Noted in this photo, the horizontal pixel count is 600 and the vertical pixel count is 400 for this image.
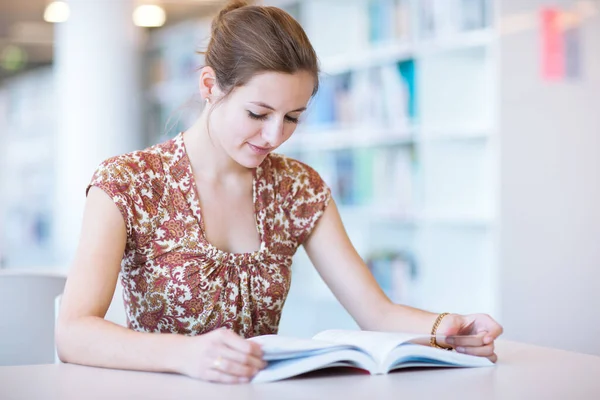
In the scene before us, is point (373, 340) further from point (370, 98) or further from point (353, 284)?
point (370, 98)

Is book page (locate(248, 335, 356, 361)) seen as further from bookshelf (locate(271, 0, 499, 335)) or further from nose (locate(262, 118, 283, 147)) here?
bookshelf (locate(271, 0, 499, 335))

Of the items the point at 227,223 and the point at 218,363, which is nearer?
the point at 218,363

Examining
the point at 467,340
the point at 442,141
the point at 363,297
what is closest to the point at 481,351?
the point at 467,340

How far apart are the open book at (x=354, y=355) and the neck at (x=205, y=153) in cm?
54

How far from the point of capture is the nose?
156 cm

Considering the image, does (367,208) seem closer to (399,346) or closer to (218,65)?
(218,65)

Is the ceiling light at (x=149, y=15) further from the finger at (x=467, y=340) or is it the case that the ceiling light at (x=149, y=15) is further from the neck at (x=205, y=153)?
the finger at (x=467, y=340)

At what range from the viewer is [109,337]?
1.26 metres

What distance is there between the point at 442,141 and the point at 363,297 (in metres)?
2.23

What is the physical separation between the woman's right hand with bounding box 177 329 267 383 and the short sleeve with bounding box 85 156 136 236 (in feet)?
1.45

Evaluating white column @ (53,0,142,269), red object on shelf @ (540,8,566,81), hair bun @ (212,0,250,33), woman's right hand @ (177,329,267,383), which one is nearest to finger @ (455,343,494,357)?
woman's right hand @ (177,329,267,383)

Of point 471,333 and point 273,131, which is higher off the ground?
point 273,131

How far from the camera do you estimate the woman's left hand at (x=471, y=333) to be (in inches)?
52.1

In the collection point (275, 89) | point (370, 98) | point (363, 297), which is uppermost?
point (370, 98)
